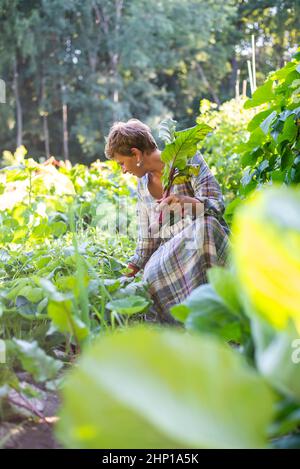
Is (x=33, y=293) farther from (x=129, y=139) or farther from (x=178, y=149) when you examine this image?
(x=129, y=139)

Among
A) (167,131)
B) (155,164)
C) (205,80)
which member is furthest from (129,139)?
(205,80)

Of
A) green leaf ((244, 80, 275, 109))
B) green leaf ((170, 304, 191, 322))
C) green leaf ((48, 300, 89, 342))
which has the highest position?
green leaf ((244, 80, 275, 109))

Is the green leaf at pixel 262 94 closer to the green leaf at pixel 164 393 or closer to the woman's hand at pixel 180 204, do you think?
the woman's hand at pixel 180 204

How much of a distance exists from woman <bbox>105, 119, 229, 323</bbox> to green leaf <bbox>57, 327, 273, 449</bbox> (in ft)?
5.47

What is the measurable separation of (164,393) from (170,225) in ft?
6.84

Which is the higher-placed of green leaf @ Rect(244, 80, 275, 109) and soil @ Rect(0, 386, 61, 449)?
green leaf @ Rect(244, 80, 275, 109)

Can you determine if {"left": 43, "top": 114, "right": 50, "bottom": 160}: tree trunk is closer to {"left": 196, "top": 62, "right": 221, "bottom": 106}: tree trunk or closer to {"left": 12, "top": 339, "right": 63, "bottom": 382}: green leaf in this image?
{"left": 196, "top": 62, "right": 221, "bottom": 106}: tree trunk

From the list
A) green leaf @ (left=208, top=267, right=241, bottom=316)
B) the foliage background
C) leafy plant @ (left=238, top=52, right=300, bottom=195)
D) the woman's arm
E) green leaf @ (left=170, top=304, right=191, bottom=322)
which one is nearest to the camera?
green leaf @ (left=208, top=267, right=241, bottom=316)

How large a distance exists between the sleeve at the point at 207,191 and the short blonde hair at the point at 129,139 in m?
0.34

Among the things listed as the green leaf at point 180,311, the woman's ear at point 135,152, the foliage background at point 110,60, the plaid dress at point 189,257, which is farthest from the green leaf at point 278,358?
the foliage background at point 110,60

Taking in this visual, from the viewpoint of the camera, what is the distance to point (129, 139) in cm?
269

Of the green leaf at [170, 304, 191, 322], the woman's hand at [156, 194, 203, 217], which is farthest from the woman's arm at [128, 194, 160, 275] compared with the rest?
the green leaf at [170, 304, 191, 322]

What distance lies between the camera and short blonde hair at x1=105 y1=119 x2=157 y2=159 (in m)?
2.69
